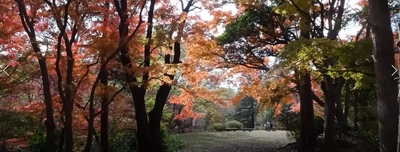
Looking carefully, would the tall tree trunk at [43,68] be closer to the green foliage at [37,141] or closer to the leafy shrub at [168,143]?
the green foliage at [37,141]

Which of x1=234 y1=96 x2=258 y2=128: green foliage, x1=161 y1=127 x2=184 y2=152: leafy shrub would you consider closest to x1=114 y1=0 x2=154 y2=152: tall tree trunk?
x1=161 y1=127 x2=184 y2=152: leafy shrub

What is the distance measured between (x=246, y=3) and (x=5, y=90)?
255 inches

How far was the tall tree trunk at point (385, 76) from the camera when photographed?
14.6 feet

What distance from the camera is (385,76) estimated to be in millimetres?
4453

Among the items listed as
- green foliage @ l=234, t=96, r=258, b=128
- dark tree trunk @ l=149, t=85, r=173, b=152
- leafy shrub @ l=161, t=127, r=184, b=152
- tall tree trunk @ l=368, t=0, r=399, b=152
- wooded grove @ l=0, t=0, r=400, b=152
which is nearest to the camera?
tall tree trunk @ l=368, t=0, r=399, b=152

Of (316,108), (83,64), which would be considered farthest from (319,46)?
(316,108)

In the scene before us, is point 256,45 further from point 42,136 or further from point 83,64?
point 42,136

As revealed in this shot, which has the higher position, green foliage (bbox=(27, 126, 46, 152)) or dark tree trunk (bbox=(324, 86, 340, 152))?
dark tree trunk (bbox=(324, 86, 340, 152))

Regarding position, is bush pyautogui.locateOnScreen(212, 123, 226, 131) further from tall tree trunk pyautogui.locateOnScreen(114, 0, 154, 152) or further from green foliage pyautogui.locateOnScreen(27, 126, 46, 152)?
green foliage pyautogui.locateOnScreen(27, 126, 46, 152)

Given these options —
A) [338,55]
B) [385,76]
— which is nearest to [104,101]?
[338,55]

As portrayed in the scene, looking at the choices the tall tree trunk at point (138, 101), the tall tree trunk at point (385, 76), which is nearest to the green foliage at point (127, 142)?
the tall tree trunk at point (138, 101)

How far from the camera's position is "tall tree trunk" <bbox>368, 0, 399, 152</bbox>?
175 inches

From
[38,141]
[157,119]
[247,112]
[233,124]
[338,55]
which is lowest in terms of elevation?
[38,141]

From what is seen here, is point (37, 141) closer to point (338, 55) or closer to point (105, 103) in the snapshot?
point (105, 103)
